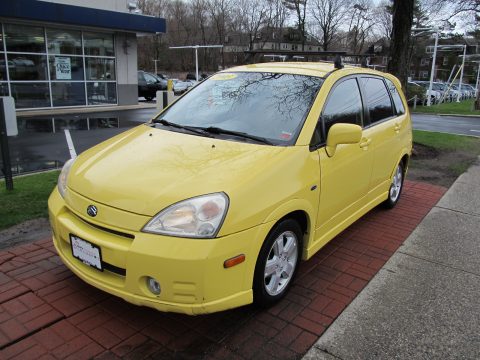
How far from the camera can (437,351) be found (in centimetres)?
286

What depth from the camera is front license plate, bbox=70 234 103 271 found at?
9.20ft

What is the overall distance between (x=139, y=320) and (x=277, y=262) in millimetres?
1064

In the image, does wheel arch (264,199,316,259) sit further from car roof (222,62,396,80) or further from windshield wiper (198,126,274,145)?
car roof (222,62,396,80)

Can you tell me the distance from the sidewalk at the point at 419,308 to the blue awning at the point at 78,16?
14843mm

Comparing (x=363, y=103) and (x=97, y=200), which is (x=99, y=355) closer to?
(x=97, y=200)

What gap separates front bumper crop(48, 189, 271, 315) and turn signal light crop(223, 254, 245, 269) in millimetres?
25

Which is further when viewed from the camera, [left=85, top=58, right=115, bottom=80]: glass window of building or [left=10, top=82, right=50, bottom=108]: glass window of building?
[left=85, top=58, right=115, bottom=80]: glass window of building

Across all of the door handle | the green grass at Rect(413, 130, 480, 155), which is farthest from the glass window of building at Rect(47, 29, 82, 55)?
the door handle

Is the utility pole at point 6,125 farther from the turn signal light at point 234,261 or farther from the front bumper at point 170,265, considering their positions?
the turn signal light at point 234,261

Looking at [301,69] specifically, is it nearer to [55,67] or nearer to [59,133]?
[59,133]

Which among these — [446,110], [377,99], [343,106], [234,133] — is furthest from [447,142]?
[446,110]

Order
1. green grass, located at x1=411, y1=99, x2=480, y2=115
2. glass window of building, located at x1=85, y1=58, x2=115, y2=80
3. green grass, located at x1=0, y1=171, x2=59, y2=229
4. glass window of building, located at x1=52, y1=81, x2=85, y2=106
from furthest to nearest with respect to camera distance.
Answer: green grass, located at x1=411, y1=99, x2=480, y2=115 → glass window of building, located at x1=85, y1=58, x2=115, y2=80 → glass window of building, located at x1=52, y1=81, x2=85, y2=106 → green grass, located at x1=0, y1=171, x2=59, y2=229

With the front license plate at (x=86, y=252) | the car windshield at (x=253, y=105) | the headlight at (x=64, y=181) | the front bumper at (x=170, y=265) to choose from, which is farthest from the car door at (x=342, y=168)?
the headlight at (x=64, y=181)

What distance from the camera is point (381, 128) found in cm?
473
